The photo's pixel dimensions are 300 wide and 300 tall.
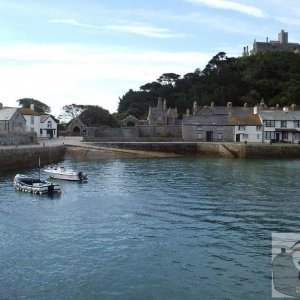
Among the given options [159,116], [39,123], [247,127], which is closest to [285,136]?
[247,127]

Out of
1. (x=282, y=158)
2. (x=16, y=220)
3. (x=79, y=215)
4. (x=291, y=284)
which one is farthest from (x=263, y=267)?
(x=282, y=158)

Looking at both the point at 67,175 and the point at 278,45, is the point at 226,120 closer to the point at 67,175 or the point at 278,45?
the point at 67,175

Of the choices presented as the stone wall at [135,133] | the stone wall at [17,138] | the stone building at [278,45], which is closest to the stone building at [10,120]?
the stone wall at [17,138]

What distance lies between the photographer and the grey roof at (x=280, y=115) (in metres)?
76.8

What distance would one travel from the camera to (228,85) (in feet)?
399

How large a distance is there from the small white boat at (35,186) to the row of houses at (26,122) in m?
31.7

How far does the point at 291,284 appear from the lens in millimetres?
15227

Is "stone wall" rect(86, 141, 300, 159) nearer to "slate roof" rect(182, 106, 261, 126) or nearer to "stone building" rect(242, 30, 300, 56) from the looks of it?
"slate roof" rect(182, 106, 261, 126)

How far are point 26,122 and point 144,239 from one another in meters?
62.4

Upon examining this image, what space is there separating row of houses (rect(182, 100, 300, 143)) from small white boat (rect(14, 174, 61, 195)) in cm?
4861

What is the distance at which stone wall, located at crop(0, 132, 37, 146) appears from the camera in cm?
5799

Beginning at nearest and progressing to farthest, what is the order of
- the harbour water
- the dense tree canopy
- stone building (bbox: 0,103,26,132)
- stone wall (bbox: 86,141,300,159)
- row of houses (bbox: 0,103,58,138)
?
1. the harbour water
2. stone wall (bbox: 86,141,300,159)
3. stone building (bbox: 0,103,26,132)
4. row of houses (bbox: 0,103,58,138)
5. the dense tree canopy

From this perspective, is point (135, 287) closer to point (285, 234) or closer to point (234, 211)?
point (285, 234)

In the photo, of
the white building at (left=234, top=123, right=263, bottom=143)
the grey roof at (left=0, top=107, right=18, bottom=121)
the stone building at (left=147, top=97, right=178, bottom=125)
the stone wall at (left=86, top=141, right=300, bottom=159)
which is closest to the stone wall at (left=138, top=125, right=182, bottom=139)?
the stone building at (left=147, top=97, right=178, bottom=125)
